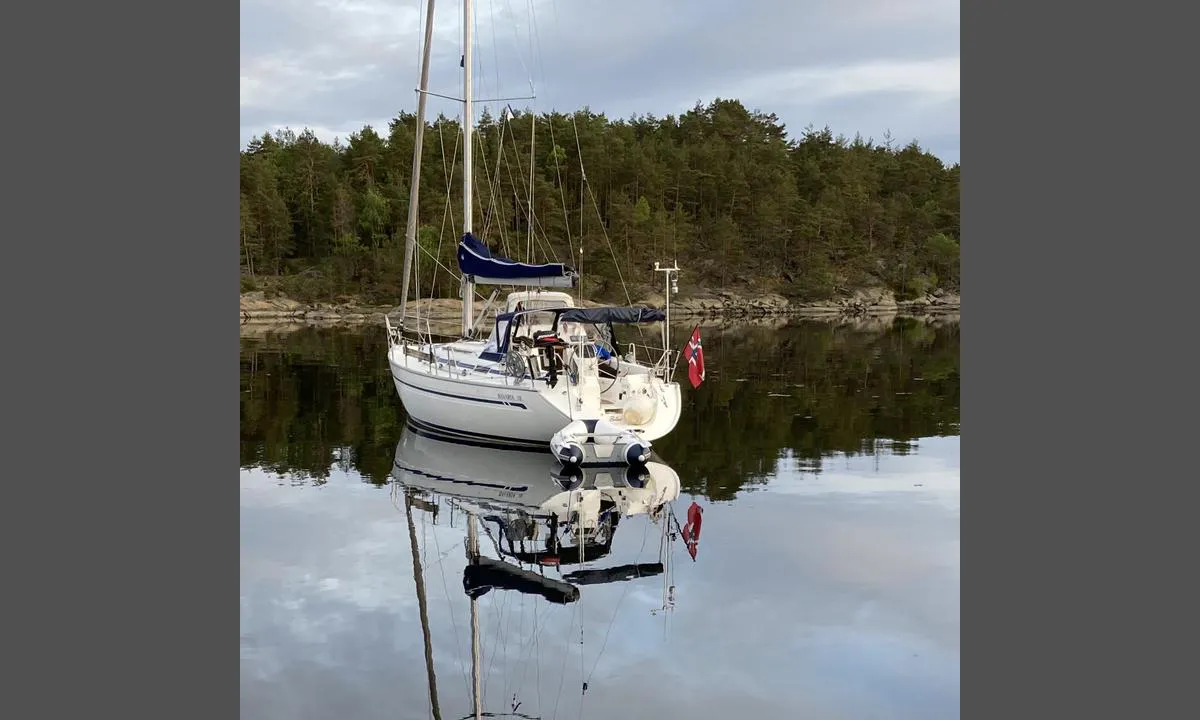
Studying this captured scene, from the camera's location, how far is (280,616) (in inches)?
369

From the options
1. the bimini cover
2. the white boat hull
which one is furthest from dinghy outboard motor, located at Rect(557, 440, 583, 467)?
the bimini cover

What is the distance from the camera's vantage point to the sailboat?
15.6 metres

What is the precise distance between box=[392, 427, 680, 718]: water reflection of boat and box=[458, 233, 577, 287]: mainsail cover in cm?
298

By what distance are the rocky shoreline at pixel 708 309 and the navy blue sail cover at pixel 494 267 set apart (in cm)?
3358

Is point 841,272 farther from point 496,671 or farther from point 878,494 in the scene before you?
point 496,671

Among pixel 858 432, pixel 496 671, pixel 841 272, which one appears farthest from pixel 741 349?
pixel 841 272

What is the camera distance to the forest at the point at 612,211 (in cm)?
6938

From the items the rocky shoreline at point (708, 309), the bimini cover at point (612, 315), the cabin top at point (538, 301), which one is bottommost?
the bimini cover at point (612, 315)

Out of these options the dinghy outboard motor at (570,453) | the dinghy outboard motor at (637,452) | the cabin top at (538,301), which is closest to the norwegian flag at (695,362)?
the dinghy outboard motor at (637,452)

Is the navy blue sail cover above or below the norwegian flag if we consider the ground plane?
above

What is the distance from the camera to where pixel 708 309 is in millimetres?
68375

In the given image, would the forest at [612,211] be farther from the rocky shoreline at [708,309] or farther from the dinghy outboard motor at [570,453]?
the dinghy outboard motor at [570,453]

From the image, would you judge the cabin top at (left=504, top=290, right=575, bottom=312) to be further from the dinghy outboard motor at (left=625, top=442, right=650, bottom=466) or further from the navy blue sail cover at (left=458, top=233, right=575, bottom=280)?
the dinghy outboard motor at (left=625, top=442, right=650, bottom=466)

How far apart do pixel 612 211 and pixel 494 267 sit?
183ft
